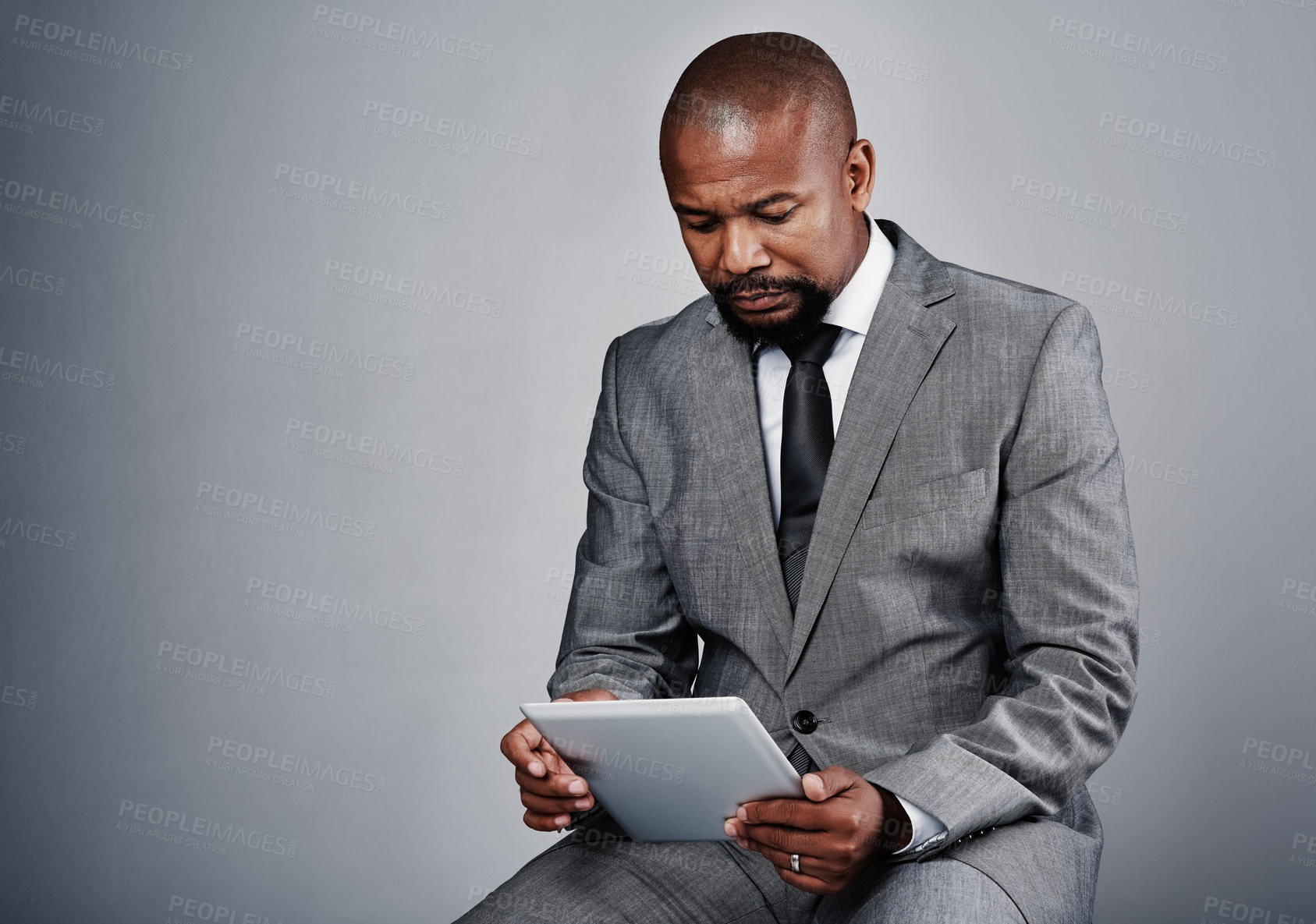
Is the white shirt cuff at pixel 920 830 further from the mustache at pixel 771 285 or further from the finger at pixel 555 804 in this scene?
the mustache at pixel 771 285

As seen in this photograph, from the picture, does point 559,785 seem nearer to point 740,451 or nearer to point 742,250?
point 740,451

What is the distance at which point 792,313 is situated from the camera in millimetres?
2170

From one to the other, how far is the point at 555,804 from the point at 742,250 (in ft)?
2.99

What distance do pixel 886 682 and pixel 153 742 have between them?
7.92 feet

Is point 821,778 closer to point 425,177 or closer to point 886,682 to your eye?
point 886,682

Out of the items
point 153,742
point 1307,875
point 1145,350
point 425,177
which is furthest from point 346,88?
point 1307,875

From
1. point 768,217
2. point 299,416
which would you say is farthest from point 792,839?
point 299,416

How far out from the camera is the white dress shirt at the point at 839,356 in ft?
7.25

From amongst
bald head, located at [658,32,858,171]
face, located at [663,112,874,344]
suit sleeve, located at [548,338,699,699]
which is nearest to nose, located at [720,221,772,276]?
face, located at [663,112,874,344]

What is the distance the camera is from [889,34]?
3447mm

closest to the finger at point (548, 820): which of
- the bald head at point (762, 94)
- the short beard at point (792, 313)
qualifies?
the short beard at point (792, 313)

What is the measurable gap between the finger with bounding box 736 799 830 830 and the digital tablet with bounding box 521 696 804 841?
13mm

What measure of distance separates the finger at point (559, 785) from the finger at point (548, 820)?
0.13 ft

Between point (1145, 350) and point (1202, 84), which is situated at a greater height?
point (1202, 84)
